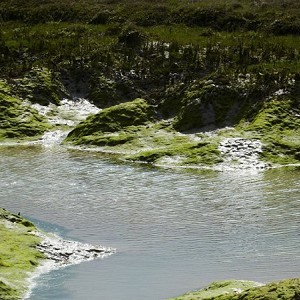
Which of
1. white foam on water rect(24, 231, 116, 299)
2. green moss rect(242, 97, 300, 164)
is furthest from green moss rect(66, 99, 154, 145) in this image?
white foam on water rect(24, 231, 116, 299)

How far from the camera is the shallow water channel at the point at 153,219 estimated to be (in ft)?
59.6

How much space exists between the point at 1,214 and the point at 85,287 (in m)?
5.63

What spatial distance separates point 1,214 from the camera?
22078 millimetres

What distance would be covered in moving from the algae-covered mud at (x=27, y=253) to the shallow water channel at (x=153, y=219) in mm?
388

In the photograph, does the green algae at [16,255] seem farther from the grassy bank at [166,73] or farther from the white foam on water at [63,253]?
the grassy bank at [166,73]

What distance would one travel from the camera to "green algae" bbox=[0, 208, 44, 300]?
17078mm

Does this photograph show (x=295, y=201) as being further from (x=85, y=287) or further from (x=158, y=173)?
(x=85, y=287)

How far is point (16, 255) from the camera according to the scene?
63.4 ft

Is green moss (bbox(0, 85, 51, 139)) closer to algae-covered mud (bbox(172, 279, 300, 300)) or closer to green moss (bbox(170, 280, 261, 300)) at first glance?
green moss (bbox(170, 280, 261, 300))

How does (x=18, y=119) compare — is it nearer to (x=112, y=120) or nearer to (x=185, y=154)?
(x=112, y=120)

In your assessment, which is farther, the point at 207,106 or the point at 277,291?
the point at 207,106

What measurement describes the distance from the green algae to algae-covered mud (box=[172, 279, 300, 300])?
4.75 meters

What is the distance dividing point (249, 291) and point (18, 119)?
29.4 m

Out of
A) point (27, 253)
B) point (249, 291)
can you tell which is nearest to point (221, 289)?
point (249, 291)
